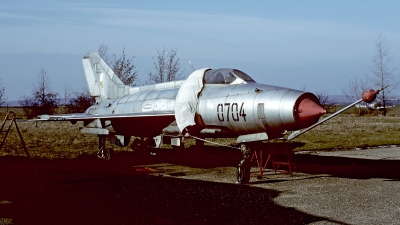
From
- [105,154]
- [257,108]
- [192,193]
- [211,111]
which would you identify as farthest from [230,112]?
[105,154]

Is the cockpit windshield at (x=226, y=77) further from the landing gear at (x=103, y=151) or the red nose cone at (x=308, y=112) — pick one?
the landing gear at (x=103, y=151)

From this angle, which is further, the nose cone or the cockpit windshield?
the cockpit windshield

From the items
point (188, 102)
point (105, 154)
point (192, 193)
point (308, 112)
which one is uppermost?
point (188, 102)

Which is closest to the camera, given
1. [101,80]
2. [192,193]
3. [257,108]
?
[192,193]

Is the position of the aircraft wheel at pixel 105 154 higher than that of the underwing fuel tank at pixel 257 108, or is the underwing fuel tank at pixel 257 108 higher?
the underwing fuel tank at pixel 257 108

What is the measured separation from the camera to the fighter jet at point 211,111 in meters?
10.5

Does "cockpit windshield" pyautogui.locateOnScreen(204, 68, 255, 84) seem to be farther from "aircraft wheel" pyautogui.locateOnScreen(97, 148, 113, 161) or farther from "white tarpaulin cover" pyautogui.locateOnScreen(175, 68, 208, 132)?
"aircraft wheel" pyautogui.locateOnScreen(97, 148, 113, 161)

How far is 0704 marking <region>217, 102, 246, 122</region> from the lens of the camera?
1135 centimetres

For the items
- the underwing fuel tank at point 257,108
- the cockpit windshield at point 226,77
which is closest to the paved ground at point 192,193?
the underwing fuel tank at point 257,108

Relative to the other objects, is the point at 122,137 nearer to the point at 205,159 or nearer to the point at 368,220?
the point at 205,159

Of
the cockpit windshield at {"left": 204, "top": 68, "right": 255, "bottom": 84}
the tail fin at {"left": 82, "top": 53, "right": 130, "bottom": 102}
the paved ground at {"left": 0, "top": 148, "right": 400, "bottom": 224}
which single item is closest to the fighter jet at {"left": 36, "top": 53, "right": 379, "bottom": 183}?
the cockpit windshield at {"left": 204, "top": 68, "right": 255, "bottom": 84}

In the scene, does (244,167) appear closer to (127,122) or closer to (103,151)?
(127,122)

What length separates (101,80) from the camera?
62.2ft

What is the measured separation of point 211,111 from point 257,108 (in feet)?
5.35
